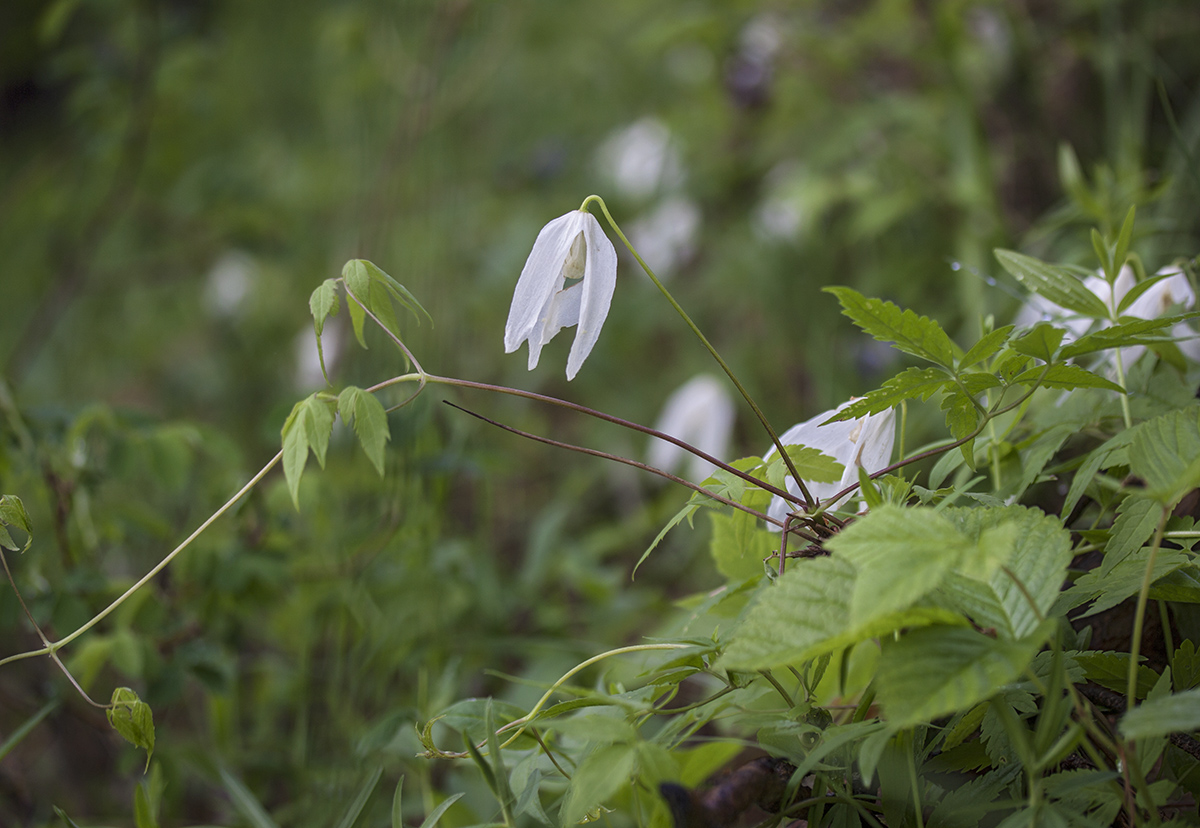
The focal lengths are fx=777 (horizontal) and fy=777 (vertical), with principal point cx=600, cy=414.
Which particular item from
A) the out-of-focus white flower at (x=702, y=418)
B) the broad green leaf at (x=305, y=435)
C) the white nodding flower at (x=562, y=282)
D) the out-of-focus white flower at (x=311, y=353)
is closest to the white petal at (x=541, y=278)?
the white nodding flower at (x=562, y=282)

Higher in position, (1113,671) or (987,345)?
(987,345)

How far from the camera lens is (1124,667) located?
0.38m

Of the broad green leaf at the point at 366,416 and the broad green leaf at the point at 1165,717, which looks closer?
the broad green leaf at the point at 1165,717

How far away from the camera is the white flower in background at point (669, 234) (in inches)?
Answer: 68.6

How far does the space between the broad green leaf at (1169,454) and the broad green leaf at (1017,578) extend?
42 millimetres

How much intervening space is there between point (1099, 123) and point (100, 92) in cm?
186

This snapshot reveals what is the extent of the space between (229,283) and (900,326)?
213 cm

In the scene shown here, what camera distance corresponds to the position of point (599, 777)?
34cm

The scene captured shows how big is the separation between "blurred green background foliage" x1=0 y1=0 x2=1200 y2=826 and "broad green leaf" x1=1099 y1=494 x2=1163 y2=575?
40cm

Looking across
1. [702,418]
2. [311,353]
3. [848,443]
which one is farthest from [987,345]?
[311,353]

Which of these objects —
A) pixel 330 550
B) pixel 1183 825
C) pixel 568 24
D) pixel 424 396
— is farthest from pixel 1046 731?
pixel 568 24

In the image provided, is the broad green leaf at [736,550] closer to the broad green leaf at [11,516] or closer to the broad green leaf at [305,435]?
the broad green leaf at [305,435]

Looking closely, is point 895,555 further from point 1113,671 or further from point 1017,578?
point 1113,671

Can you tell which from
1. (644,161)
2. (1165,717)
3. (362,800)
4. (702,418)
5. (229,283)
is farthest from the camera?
(229,283)
